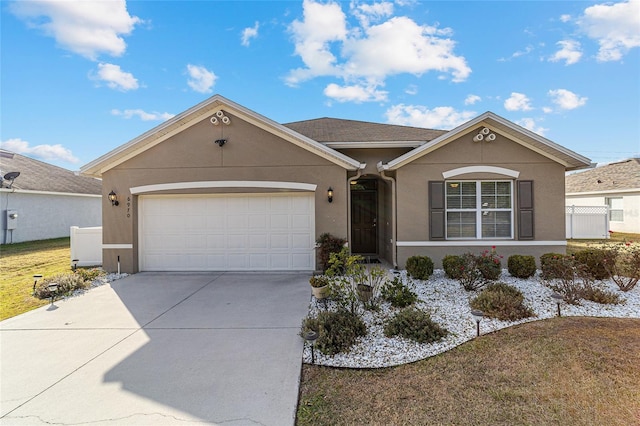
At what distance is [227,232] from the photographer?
29.2 ft

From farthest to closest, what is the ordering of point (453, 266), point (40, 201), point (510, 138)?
point (40, 201)
point (510, 138)
point (453, 266)

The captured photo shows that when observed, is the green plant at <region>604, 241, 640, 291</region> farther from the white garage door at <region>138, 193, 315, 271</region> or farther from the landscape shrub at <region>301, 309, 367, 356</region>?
the white garage door at <region>138, 193, 315, 271</region>

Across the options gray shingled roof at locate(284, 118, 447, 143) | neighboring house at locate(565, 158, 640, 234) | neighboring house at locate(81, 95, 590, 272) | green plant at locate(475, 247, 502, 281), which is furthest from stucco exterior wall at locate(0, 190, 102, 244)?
neighboring house at locate(565, 158, 640, 234)

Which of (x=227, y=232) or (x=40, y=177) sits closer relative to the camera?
(x=227, y=232)

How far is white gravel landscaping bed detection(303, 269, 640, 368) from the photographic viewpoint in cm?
394

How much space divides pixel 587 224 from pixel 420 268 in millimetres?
14910

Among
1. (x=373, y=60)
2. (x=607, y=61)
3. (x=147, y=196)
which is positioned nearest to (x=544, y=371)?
(x=147, y=196)

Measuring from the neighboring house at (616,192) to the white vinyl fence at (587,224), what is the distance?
3.53 metres

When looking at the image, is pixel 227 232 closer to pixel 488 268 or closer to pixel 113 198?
pixel 113 198

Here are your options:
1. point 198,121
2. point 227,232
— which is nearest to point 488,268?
point 227,232

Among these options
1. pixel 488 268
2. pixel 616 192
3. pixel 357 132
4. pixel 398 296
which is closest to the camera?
pixel 398 296

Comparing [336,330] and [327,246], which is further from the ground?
[327,246]

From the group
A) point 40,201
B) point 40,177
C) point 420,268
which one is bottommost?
point 420,268

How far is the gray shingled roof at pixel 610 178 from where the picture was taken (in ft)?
58.9
